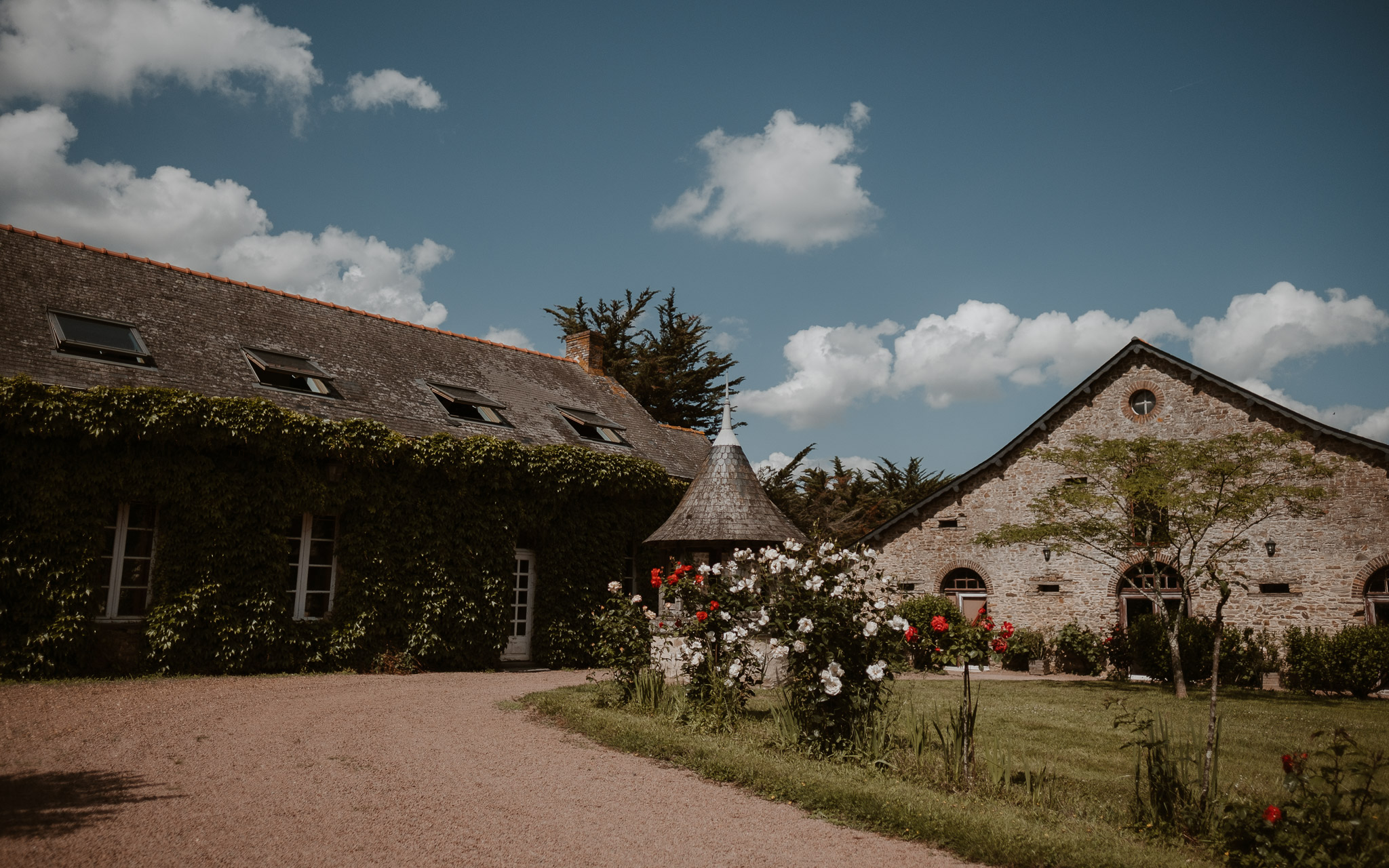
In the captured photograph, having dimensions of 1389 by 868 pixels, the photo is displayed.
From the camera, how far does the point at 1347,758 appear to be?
7.44 m

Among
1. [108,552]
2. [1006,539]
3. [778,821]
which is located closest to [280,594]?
[108,552]

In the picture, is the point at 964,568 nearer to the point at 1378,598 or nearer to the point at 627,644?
the point at 1378,598

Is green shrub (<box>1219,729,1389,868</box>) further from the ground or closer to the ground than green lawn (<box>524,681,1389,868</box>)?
further from the ground

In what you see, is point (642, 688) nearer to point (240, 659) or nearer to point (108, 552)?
point (240, 659)

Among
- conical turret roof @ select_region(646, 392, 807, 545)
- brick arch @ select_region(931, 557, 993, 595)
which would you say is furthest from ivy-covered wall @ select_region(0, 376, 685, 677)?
brick arch @ select_region(931, 557, 993, 595)

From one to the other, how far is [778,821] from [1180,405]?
50.6ft

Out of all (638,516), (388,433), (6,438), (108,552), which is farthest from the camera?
(638,516)

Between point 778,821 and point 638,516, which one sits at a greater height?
point 638,516

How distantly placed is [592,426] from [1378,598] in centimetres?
1454

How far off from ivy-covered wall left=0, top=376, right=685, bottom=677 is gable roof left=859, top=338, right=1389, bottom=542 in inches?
256

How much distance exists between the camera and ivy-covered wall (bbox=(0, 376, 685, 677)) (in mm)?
9875

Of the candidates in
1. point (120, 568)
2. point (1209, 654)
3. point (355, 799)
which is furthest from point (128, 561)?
point (1209, 654)

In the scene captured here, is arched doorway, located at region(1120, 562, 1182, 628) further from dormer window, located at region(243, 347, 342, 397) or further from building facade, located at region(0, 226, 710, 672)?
dormer window, located at region(243, 347, 342, 397)

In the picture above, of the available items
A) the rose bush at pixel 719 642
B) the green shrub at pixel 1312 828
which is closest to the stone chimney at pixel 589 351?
the rose bush at pixel 719 642
